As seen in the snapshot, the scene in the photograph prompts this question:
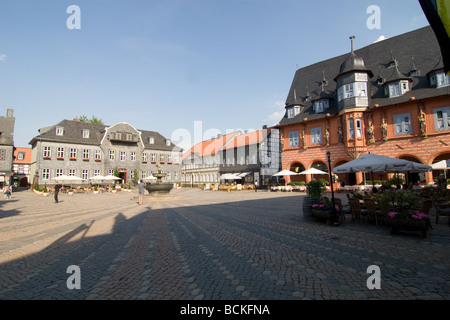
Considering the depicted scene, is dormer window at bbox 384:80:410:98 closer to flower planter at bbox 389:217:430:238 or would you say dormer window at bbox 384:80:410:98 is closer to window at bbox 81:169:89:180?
flower planter at bbox 389:217:430:238

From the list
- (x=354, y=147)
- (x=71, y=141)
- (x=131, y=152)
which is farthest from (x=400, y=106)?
(x=71, y=141)

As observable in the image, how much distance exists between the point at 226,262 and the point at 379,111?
28280mm

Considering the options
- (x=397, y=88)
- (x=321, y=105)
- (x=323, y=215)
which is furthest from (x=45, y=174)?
(x=397, y=88)

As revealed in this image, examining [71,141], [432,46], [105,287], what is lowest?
[105,287]

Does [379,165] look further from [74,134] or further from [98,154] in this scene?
[74,134]

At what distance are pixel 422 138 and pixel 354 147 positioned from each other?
594 cm

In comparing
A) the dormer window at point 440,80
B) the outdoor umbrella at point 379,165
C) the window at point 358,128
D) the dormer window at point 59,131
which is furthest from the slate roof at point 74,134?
the dormer window at point 440,80

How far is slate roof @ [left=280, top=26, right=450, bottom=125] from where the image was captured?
2577cm

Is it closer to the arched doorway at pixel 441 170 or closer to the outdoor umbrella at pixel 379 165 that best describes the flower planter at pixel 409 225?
the outdoor umbrella at pixel 379 165

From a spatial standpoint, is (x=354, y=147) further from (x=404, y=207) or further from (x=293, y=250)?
(x=293, y=250)

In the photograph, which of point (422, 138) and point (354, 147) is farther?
point (354, 147)

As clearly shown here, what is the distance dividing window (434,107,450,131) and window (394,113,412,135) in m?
2.11

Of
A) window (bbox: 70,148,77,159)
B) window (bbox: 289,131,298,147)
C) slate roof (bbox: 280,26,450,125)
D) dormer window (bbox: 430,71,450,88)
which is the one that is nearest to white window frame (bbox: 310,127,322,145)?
slate roof (bbox: 280,26,450,125)
